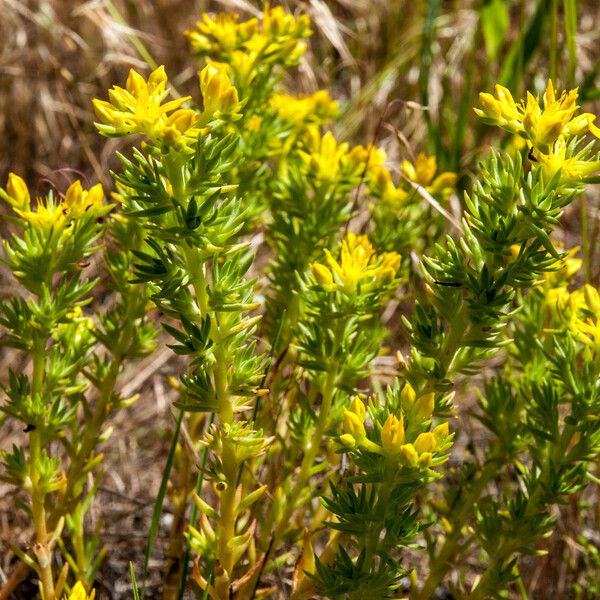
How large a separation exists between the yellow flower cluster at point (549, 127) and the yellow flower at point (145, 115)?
40 centimetres

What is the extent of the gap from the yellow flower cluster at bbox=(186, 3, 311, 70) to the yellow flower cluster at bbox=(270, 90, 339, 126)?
0.29ft

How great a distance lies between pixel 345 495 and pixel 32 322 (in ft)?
1.84

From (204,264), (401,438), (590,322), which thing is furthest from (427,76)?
(401,438)

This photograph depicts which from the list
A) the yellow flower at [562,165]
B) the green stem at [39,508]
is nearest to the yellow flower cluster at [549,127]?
the yellow flower at [562,165]

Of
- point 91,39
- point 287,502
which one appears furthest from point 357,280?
point 91,39

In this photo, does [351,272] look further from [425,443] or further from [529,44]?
[529,44]

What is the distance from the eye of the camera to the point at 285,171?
68.9 inches

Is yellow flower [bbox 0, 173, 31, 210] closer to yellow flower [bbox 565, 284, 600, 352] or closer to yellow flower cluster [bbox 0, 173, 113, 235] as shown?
yellow flower cluster [bbox 0, 173, 113, 235]

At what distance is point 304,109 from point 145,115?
801 mm

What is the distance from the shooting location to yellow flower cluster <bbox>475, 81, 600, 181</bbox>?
110 centimetres

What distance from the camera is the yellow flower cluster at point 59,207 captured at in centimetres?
132

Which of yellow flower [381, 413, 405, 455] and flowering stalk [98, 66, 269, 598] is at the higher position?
flowering stalk [98, 66, 269, 598]

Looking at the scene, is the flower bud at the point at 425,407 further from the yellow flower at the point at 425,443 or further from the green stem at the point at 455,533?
the green stem at the point at 455,533

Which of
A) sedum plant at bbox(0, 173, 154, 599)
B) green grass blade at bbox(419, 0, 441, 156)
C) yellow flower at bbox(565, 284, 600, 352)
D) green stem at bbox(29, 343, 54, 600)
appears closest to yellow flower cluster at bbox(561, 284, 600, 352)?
yellow flower at bbox(565, 284, 600, 352)
